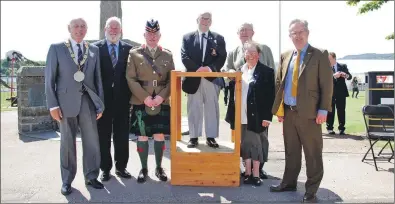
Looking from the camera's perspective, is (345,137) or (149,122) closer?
(149,122)

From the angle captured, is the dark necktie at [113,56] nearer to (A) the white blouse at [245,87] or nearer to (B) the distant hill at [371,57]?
(A) the white blouse at [245,87]

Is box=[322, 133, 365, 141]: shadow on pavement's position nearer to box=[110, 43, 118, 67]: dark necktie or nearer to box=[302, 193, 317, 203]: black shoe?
box=[302, 193, 317, 203]: black shoe

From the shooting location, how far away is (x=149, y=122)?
18.0 feet

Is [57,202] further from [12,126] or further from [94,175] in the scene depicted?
[12,126]

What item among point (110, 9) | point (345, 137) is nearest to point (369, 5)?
point (345, 137)

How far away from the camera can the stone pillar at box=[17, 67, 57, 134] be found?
30.8 ft

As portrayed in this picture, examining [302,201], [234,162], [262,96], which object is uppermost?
[262,96]

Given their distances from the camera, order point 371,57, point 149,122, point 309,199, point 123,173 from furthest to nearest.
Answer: point 371,57, point 123,173, point 149,122, point 309,199

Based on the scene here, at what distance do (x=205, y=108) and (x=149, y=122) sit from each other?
0.78m

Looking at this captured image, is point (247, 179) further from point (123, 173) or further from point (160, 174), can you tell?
point (123, 173)

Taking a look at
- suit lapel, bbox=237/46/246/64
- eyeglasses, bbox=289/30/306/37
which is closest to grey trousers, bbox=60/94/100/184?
suit lapel, bbox=237/46/246/64

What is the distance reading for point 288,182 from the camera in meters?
5.07

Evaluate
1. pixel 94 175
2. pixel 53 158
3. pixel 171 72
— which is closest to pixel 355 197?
pixel 171 72

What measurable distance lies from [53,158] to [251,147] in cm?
346
